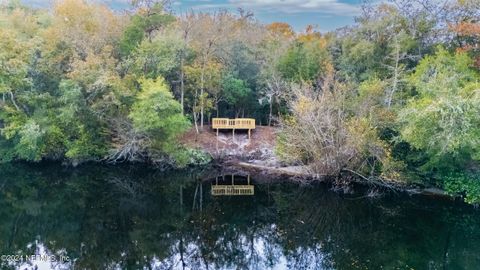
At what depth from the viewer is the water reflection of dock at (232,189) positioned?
69.2 ft

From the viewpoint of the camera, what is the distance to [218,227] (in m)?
16.7

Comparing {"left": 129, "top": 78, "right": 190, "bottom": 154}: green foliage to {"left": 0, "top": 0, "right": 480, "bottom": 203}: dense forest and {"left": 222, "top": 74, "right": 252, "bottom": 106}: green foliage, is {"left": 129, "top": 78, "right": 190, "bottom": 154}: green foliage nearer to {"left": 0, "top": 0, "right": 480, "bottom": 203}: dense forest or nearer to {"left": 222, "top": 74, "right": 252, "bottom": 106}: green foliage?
{"left": 0, "top": 0, "right": 480, "bottom": 203}: dense forest

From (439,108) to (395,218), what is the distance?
527 cm

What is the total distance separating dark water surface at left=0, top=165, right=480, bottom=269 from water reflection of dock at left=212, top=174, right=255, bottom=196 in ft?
1.34

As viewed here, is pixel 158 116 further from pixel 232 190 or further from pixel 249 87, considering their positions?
pixel 249 87

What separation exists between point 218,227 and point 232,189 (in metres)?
5.08

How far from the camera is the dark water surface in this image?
13.9 m

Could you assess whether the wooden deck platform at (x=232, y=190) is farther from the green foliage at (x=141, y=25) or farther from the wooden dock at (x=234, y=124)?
the green foliage at (x=141, y=25)

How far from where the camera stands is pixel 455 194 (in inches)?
754

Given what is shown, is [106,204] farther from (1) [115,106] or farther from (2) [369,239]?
(2) [369,239]

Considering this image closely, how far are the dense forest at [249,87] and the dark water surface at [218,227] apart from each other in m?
2.20

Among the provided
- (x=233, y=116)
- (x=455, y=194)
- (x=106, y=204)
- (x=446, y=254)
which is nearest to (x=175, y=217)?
(x=106, y=204)

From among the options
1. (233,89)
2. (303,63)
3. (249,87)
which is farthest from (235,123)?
(303,63)

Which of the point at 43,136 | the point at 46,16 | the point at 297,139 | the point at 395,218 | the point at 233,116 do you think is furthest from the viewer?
the point at 233,116
